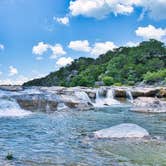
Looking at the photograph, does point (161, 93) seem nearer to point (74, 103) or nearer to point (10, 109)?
point (74, 103)

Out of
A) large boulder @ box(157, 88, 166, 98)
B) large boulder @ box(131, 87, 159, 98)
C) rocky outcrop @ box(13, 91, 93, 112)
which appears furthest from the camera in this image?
large boulder @ box(131, 87, 159, 98)

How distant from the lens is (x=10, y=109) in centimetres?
2892

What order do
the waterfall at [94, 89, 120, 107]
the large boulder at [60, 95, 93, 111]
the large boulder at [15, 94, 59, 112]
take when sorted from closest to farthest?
the large boulder at [15, 94, 59, 112] → the large boulder at [60, 95, 93, 111] → the waterfall at [94, 89, 120, 107]

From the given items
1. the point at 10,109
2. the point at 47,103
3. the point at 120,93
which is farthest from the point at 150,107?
the point at 120,93

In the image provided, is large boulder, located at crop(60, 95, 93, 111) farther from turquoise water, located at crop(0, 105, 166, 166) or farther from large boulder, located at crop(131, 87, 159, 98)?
large boulder, located at crop(131, 87, 159, 98)

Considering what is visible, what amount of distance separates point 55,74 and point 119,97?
382 ft

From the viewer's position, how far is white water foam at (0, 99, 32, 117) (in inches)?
1092

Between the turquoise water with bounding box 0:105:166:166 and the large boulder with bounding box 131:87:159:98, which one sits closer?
the turquoise water with bounding box 0:105:166:166

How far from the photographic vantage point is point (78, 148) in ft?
45.4

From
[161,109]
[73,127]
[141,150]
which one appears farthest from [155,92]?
[141,150]

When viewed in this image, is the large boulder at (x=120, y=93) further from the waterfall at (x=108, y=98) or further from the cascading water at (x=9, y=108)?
the cascading water at (x=9, y=108)

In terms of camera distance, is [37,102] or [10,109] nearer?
[10,109]

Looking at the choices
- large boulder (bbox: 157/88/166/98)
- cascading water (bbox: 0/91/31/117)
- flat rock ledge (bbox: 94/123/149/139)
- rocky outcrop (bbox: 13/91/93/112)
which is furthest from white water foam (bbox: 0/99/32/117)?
large boulder (bbox: 157/88/166/98)

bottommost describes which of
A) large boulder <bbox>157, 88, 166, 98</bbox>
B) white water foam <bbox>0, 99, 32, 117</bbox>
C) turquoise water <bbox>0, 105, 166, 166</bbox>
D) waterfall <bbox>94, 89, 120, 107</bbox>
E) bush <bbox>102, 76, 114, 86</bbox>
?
turquoise water <bbox>0, 105, 166, 166</bbox>
